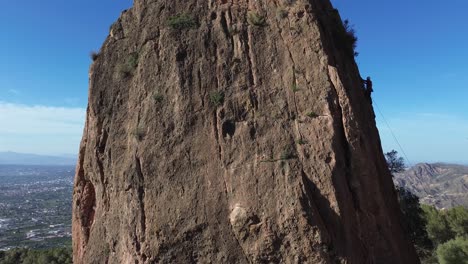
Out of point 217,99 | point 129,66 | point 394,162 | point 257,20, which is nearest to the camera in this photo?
point 217,99

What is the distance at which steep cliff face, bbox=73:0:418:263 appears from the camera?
1549 centimetres

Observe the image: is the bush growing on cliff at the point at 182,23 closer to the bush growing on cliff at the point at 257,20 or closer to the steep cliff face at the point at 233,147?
the steep cliff face at the point at 233,147

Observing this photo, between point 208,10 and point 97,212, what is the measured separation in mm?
11537

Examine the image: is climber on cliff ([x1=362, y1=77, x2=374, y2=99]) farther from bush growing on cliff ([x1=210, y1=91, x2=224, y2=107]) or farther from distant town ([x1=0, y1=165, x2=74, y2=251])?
distant town ([x1=0, y1=165, x2=74, y2=251])

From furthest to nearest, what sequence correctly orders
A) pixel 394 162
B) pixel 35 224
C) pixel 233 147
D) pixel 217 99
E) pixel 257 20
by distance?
1. pixel 35 224
2. pixel 394 162
3. pixel 257 20
4. pixel 217 99
5. pixel 233 147

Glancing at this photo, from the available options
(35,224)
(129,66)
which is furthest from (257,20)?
(35,224)

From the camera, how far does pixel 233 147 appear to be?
16.9 meters

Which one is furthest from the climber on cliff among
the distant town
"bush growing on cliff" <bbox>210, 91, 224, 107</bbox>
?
the distant town

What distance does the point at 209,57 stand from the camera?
18672 millimetres

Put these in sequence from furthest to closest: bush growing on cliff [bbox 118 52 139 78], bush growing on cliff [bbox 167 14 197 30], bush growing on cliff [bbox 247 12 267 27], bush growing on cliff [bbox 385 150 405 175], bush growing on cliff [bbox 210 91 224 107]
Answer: bush growing on cliff [bbox 385 150 405 175] → bush growing on cliff [bbox 118 52 139 78] → bush growing on cliff [bbox 167 14 197 30] → bush growing on cliff [bbox 247 12 267 27] → bush growing on cliff [bbox 210 91 224 107]

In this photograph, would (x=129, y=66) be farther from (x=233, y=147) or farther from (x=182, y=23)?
(x=233, y=147)

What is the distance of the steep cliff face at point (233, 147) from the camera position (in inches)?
610

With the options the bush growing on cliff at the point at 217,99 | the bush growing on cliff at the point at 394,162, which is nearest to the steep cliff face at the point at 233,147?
the bush growing on cliff at the point at 217,99

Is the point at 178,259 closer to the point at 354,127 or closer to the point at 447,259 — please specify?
the point at 354,127
